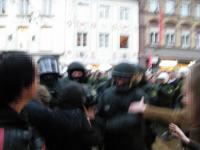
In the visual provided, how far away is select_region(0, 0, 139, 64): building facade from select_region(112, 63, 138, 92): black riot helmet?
35.2 meters

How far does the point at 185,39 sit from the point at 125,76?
41946mm

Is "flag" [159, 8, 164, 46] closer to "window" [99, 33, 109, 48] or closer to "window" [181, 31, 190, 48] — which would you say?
"window" [181, 31, 190, 48]

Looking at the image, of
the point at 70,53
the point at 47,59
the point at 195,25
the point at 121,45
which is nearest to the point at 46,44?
the point at 70,53

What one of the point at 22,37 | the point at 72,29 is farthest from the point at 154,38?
the point at 22,37

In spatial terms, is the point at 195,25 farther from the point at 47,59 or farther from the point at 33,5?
the point at 47,59

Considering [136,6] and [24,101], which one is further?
[136,6]

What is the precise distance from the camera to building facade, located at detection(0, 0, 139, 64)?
40875 millimetres

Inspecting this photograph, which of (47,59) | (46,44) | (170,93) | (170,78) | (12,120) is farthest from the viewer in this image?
(46,44)

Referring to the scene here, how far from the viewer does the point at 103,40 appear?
43188 mm

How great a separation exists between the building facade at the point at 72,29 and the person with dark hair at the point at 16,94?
37974 millimetres

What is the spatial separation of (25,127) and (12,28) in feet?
128

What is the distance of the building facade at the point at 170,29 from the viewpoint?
1750 inches

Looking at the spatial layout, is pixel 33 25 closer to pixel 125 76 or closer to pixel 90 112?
pixel 125 76

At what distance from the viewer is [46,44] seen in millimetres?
40906
